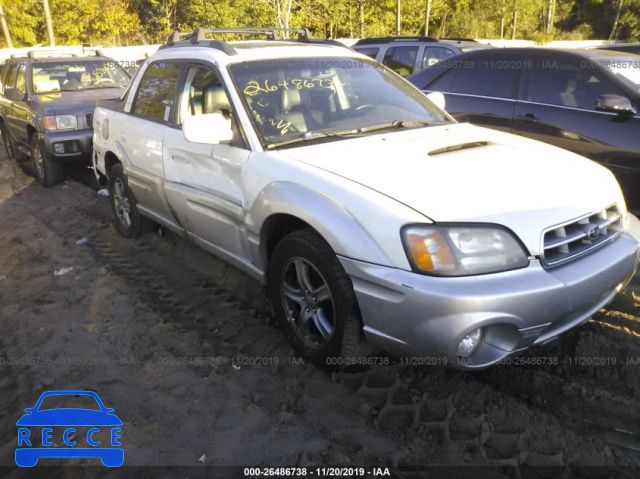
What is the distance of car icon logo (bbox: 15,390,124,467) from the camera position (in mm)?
2561

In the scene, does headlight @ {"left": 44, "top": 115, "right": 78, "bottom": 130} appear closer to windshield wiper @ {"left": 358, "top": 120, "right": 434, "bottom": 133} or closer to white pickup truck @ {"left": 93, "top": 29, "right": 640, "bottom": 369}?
white pickup truck @ {"left": 93, "top": 29, "right": 640, "bottom": 369}

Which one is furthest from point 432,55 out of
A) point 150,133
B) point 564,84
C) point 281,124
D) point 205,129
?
point 205,129

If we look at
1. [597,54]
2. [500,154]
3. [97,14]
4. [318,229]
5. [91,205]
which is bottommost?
[91,205]

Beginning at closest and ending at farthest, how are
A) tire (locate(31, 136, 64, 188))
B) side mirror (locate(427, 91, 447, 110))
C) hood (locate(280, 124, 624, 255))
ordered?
hood (locate(280, 124, 624, 255))
side mirror (locate(427, 91, 447, 110))
tire (locate(31, 136, 64, 188))

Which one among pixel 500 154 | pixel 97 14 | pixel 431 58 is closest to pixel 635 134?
pixel 500 154

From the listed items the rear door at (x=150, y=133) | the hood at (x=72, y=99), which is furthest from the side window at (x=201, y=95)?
the hood at (x=72, y=99)

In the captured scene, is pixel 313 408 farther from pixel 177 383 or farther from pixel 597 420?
pixel 597 420

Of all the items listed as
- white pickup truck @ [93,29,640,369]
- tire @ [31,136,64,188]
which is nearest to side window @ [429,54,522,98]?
white pickup truck @ [93,29,640,369]

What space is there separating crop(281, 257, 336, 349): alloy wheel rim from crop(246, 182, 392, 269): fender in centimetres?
25

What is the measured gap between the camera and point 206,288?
437cm

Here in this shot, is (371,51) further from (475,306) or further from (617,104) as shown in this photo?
(475,306)

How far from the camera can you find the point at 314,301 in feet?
9.96

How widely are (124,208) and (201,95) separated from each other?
184 cm

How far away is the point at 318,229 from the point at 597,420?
1.65 m
